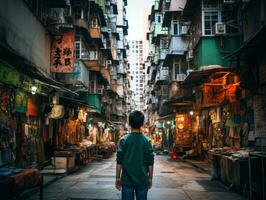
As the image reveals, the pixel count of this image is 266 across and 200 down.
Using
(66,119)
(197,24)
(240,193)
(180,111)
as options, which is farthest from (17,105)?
(180,111)

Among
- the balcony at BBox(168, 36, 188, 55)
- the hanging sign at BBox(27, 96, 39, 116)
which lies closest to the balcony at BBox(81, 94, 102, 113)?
the balcony at BBox(168, 36, 188, 55)

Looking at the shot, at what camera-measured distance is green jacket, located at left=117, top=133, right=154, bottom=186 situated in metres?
5.50

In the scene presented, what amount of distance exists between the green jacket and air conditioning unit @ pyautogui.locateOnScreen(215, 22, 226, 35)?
60.8 ft

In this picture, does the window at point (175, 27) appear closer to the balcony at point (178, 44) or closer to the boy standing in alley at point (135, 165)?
the balcony at point (178, 44)

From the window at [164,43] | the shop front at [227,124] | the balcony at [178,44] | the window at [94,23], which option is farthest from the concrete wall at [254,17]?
the window at [164,43]

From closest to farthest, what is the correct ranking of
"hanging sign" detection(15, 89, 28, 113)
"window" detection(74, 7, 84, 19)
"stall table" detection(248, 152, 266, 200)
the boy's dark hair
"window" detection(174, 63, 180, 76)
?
1. the boy's dark hair
2. "stall table" detection(248, 152, 266, 200)
3. "hanging sign" detection(15, 89, 28, 113)
4. "window" detection(74, 7, 84, 19)
5. "window" detection(174, 63, 180, 76)

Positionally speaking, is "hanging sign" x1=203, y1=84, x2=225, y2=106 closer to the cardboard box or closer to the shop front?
the shop front

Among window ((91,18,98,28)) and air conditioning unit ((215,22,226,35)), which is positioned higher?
window ((91,18,98,28))

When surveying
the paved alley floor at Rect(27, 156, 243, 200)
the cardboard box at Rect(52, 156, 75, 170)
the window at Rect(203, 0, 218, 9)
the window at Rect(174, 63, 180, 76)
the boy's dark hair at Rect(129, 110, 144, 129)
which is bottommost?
the paved alley floor at Rect(27, 156, 243, 200)

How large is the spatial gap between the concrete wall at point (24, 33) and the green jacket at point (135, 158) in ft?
29.1

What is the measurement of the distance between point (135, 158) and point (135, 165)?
0.33 feet

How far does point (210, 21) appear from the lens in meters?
24.5

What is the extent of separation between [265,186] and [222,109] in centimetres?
1284

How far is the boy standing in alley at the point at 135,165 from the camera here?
5484mm
